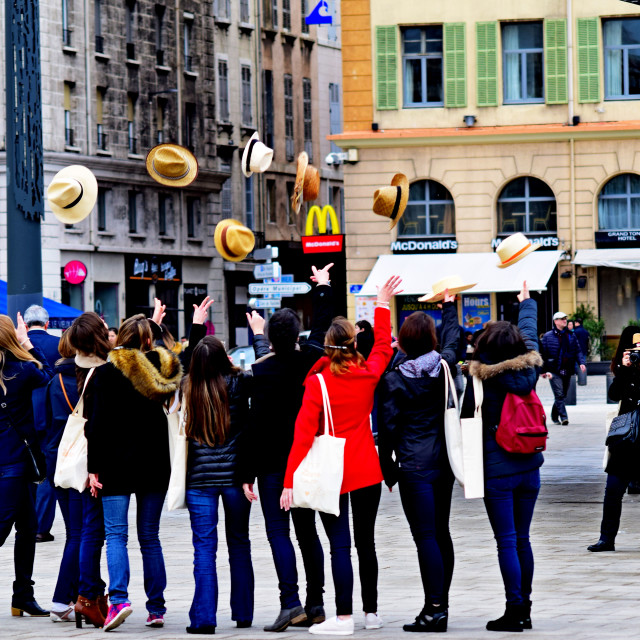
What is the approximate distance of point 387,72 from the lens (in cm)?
4403

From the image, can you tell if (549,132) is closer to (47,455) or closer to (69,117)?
(69,117)

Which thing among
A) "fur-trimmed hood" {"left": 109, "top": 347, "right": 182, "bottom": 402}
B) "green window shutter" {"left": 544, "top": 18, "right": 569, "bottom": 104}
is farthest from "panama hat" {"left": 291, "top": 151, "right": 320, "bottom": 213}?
"green window shutter" {"left": 544, "top": 18, "right": 569, "bottom": 104}

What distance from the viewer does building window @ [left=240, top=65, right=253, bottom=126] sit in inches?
2441

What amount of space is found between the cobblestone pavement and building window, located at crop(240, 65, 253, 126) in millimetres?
45883

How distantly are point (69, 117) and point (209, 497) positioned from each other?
144 ft

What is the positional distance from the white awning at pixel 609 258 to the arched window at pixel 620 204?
2.83ft

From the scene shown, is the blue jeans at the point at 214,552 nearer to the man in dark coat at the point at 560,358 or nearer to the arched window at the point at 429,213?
the man in dark coat at the point at 560,358

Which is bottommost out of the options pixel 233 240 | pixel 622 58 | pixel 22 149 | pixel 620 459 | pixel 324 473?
pixel 620 459

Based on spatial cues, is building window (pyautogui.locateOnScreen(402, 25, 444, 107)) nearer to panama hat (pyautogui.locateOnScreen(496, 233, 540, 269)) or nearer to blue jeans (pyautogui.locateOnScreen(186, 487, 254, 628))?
panama hat (pyautogui.locateOnScreen(496, 233, 540, 269))

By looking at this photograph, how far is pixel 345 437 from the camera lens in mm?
9195

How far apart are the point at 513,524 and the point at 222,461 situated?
1.64 m

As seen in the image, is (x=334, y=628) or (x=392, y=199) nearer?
(x=334, y=628)

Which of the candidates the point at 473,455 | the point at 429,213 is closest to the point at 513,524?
the point at 473,455

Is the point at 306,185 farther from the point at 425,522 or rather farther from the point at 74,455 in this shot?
the point at 425,522
